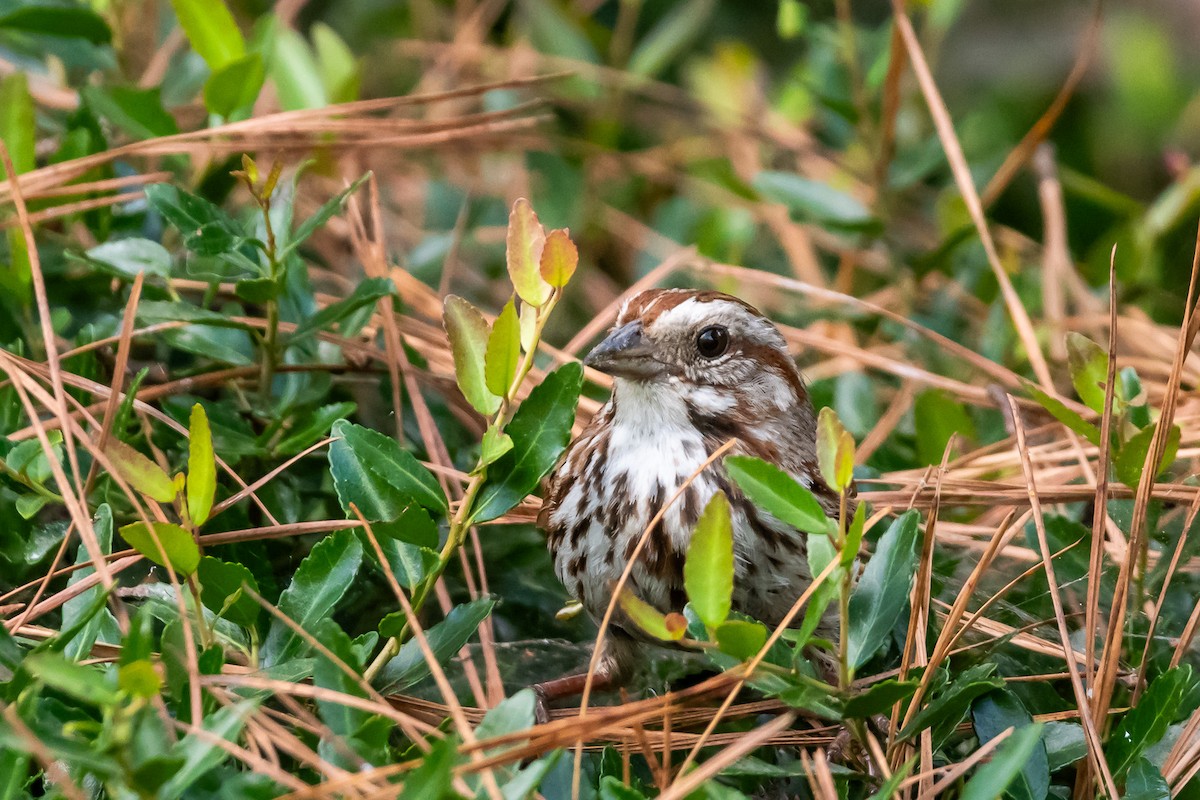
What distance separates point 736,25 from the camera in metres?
6.04

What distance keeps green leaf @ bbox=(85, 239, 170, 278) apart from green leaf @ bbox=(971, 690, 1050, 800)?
185 centimetres

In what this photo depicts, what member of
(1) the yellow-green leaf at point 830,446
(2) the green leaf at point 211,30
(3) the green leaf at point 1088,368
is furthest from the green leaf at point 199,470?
(3) the green leaf at point 1088,368

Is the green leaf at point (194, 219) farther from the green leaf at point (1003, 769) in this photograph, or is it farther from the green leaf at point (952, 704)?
the green leaf at point (1003, 769)

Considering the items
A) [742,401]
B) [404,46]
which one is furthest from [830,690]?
[404,46]

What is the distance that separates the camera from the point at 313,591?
7.11 feet

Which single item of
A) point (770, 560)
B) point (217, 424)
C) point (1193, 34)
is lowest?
point (770, 560)

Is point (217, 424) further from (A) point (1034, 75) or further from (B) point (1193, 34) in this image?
(B) point (1193, 34)

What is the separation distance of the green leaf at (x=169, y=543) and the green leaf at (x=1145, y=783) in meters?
1.50

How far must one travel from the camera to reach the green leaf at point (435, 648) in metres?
2.15

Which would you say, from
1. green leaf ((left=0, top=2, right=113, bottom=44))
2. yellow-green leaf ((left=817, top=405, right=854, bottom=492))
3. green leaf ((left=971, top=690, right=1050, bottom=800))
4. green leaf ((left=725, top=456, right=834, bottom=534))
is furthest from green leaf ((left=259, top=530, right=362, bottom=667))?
green leaf ((left=0, top=2, right=113, bottom=44))

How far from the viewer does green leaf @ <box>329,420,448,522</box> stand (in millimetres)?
2230

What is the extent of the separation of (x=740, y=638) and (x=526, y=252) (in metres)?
0.71

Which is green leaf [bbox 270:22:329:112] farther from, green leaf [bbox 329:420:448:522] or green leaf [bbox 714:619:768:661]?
green leaf [bbox 714:619:768:661]

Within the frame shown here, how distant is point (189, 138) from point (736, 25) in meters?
3.48
